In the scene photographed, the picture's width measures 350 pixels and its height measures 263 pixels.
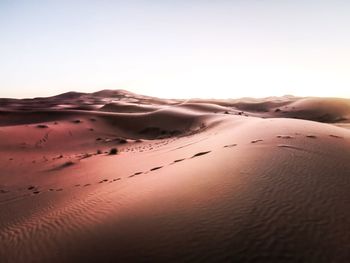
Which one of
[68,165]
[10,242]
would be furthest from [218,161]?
[68,165]

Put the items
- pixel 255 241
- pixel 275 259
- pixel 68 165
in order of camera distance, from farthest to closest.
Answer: pixel 68 165 < pixel 255 241 < pixel 275 259

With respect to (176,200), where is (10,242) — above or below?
below

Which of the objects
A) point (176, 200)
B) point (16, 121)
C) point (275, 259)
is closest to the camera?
point (275, 259)

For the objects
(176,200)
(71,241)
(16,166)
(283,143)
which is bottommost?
(16,166)

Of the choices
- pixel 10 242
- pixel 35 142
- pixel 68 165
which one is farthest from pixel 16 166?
pixel 10 242

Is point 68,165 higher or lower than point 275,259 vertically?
lower

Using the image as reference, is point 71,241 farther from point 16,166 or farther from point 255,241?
point 16,166

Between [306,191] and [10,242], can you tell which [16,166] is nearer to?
[10,242]

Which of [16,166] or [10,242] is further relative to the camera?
[16,166]

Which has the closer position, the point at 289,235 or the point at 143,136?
the point at 289,235
